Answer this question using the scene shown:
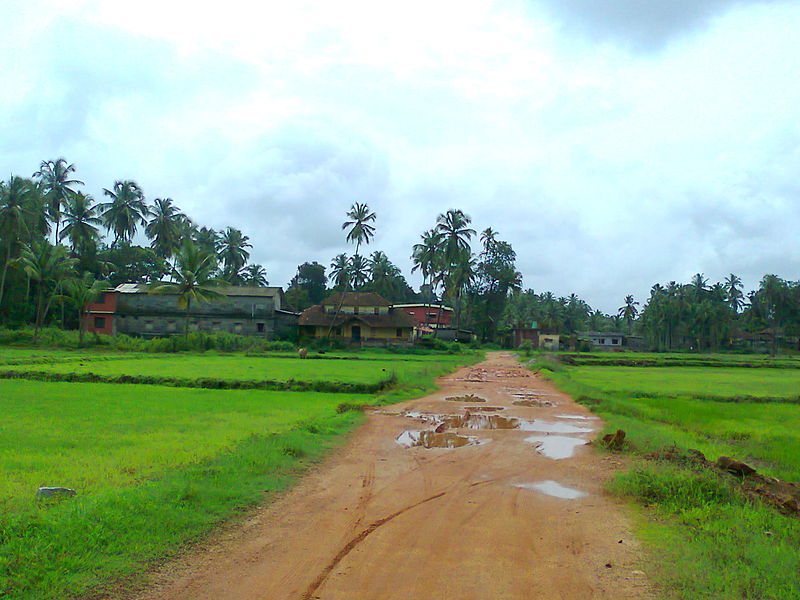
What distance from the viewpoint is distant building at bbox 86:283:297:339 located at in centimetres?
5928

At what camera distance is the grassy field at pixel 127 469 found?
17.2ft

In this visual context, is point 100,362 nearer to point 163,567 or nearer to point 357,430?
point 357,430

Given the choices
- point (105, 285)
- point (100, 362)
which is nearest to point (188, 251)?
point (105, 285)

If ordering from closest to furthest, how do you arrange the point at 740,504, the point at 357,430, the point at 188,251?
the point at 740,504 < the point at 357,430 < the point at 188,251

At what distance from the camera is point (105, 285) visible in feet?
180

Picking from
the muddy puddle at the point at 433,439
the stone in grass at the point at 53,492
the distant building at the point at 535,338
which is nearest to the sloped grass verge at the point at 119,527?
the stone in grass at the point at 53,492

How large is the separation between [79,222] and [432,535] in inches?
2473

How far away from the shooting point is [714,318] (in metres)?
87.8

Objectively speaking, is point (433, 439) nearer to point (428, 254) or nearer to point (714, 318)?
point (428, 254)

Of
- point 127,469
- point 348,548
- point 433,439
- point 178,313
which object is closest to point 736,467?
point 433,439

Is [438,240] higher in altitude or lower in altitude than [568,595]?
higher

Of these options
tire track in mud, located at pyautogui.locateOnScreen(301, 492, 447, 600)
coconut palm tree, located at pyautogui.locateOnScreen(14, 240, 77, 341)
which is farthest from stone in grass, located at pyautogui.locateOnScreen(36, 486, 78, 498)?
coconut palm tree, located at pyautogui.locateOnScreen(14, 240, 77, 341)

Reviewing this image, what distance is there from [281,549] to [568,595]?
9.09ft

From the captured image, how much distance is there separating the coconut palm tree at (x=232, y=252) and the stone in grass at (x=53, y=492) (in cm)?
6938
